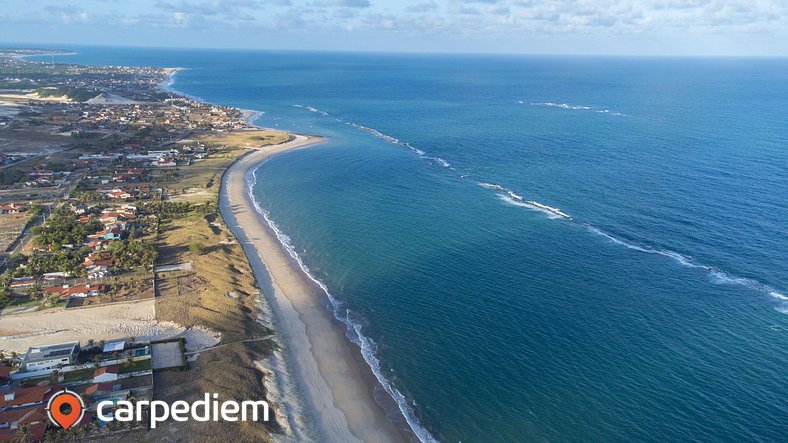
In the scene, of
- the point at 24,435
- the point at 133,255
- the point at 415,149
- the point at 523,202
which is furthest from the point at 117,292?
the point at 415,149

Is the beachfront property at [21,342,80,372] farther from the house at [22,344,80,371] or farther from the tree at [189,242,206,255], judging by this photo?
the tree at [189,242,206,255]

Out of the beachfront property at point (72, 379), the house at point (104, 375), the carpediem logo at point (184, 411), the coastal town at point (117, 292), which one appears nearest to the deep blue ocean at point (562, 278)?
the coastal town at point (117, 292)

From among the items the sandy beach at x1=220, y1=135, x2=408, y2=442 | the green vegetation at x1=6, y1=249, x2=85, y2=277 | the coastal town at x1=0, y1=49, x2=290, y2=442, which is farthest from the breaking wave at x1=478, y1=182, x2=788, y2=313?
the green vegetation at x1=6, y1=249, x2=85, y2=277

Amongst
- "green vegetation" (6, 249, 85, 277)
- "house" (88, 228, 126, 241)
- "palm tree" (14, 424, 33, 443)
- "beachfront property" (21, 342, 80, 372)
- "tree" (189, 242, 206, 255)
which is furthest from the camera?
"house" (88, 228, 126, 241)

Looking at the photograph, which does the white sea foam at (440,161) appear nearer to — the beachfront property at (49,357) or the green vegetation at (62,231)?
the green vegetation at (62,231)

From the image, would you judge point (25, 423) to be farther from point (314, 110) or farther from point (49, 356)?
point (314, 110)
